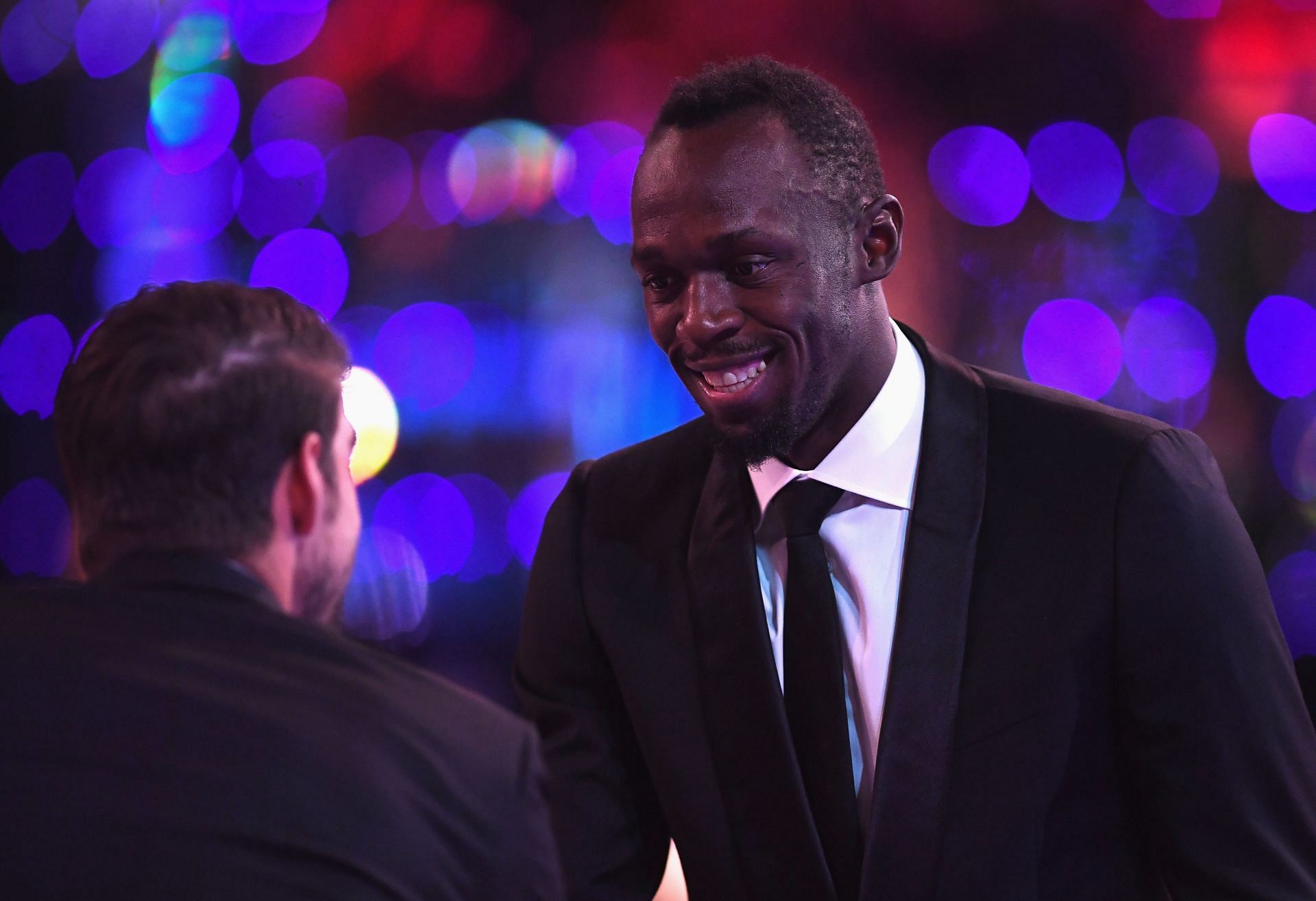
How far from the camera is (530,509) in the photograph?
3.57 m

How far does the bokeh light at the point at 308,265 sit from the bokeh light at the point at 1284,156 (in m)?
2.48

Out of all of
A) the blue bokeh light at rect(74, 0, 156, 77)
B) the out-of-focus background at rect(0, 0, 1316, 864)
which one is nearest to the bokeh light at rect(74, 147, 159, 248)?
the out-of-focus background at rect(0, 0, 1316, 864)

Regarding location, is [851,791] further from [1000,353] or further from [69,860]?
[1000,353]

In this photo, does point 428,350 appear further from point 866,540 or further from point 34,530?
point 866,540

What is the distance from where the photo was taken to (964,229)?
10.0 ft

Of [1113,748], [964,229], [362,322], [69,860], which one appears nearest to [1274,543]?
[964,229]

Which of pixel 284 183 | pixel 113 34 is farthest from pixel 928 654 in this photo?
pixel 113 34

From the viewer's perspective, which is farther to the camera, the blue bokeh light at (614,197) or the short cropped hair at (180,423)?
the blue bokeh light at (614,197)

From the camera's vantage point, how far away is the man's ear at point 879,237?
135 cm

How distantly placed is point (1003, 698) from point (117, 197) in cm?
312

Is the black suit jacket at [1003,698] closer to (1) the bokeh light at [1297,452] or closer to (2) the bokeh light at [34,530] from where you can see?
(1) the bokeh light at [1297,452]

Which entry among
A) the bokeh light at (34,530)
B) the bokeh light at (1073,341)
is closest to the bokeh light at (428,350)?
the bokeh light at (34,530)

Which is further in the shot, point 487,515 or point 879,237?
point 487,515

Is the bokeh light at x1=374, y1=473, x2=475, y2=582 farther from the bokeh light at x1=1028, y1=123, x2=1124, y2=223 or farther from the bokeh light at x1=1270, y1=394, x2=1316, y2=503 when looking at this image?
the bokeh light at x1=1270, y1=394, x2=1316, y2=503
